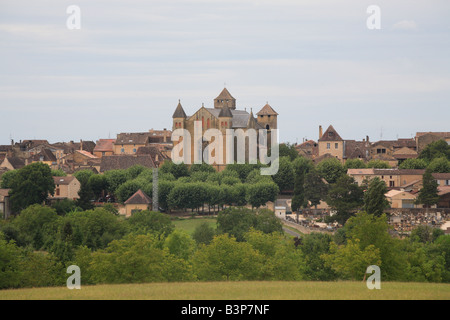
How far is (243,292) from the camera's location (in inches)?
1211

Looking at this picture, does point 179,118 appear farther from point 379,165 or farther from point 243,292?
point 243,292

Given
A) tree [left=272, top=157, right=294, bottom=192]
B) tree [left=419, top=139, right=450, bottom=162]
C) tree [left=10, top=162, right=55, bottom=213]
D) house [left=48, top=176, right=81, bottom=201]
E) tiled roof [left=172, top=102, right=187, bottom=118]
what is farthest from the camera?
tiled roof [left=172, top=102, right=187, bottom=118]

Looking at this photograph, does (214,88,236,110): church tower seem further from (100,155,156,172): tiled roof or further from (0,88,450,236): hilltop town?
(100,155,156,172): tiled roof

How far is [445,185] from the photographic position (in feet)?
306

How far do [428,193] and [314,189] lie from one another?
13.0 m

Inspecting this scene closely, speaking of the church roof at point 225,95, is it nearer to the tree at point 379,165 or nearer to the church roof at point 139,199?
the tree at point 379,165

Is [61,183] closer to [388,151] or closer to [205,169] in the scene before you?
[205,169]

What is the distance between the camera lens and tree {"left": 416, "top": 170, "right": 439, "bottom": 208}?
84062 millimetres

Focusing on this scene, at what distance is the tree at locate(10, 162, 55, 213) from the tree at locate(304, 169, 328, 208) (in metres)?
26.4

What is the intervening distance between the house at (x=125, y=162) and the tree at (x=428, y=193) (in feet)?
131

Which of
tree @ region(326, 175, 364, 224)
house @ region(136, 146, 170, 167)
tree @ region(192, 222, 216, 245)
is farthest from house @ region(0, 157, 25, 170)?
tree @ region(192, 222, 216, 245)

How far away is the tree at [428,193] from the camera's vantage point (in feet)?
276
